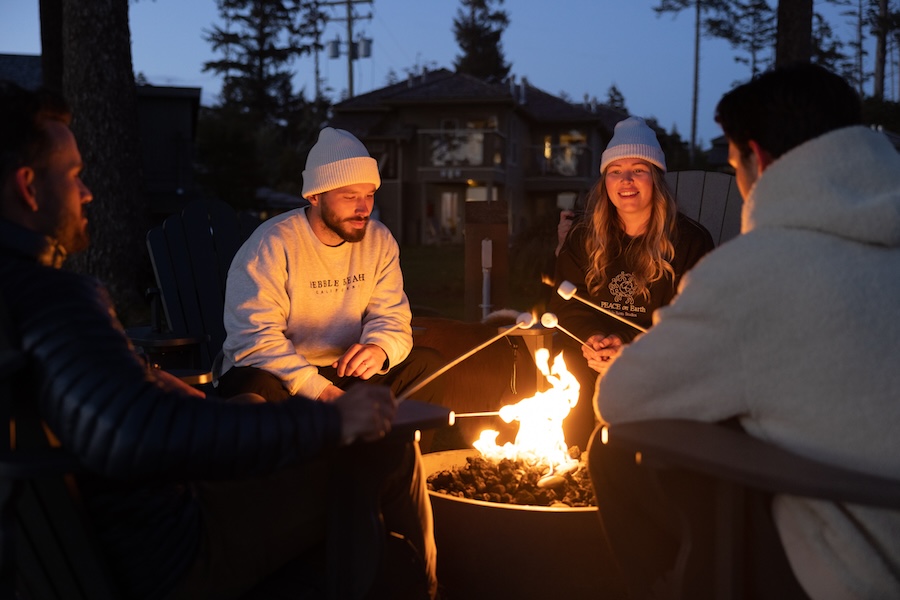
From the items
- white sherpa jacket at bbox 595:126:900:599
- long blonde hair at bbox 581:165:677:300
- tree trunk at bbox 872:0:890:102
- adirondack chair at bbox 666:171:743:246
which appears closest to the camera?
white sherpa jacket at bbox 595:126:900:599

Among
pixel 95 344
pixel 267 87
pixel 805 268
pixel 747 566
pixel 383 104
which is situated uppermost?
pixel 267 87

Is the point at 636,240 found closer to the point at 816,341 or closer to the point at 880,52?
the point at 816,341

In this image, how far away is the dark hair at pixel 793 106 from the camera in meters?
1.67

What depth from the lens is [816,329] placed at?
4.94ft

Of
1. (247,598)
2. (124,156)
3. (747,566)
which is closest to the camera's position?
(747,566)

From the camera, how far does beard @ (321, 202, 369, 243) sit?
322 cm

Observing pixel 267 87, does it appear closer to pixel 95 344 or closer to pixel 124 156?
pixel 124 156

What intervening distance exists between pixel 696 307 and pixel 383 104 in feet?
84.0

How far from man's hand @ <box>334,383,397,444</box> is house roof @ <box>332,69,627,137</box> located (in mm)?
23935

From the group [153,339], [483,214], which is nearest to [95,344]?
[153,339]

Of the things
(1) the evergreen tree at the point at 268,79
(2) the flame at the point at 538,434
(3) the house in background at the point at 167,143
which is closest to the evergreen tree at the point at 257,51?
(1) the evergreen tree at the point at 268,79

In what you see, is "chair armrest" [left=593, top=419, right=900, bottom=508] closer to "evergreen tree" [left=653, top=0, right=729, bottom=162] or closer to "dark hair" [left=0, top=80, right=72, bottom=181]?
"dark hair" [left=0, top=80, right=72, bottom=181]

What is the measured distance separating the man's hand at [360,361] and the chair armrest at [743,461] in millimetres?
1559

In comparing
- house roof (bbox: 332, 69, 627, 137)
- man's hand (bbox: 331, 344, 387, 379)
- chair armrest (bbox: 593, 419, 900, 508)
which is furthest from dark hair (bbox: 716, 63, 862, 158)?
house roof (bbox: 332, 69, 627, 137)
